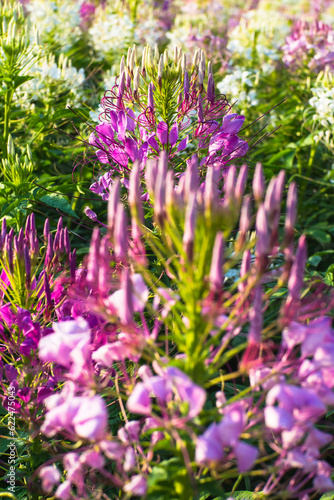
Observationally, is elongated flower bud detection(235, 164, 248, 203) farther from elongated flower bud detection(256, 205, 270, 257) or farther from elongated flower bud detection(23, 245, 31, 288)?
elongated flower bud detection(23, 245, 31, 288)

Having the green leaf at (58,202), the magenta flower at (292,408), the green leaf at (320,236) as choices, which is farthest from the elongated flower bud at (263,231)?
the green leaf at (320,236)

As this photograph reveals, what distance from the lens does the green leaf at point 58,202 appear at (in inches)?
62.7

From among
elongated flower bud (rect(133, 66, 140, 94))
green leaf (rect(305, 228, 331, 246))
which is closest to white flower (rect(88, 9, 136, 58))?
green leaf (rect(305, 228, 331, 246))

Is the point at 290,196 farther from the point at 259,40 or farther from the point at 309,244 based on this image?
the point at 259,40

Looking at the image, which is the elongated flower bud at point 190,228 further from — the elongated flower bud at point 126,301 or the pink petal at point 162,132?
the pink petal at point 162,132

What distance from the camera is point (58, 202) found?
161 cm

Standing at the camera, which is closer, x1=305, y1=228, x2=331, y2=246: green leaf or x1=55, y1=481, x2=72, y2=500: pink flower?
x1=55, y1=481, x2=72, y2=500: pink flower

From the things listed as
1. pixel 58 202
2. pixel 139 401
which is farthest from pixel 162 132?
pixel 139 401

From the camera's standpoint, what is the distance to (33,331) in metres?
1.14

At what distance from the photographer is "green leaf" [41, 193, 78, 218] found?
5.23 ft

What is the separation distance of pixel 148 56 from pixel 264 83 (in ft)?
6.69

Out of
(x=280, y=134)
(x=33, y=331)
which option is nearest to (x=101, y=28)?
(x=280, y=134)

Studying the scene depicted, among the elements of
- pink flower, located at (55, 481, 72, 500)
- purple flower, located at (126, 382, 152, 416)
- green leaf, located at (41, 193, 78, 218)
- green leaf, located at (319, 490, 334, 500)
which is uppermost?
green leaf, located at (41, 193, 78, 218)

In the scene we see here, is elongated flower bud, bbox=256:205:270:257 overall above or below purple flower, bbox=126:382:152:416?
above
